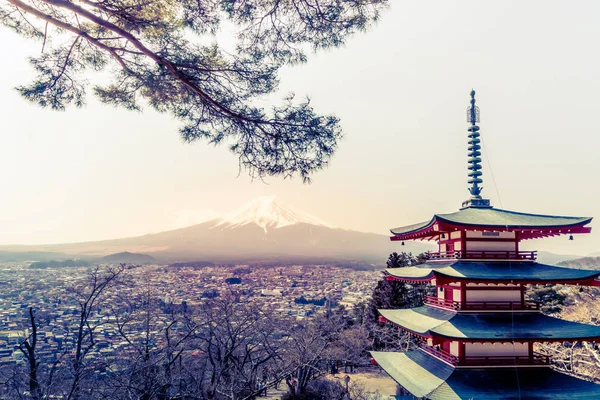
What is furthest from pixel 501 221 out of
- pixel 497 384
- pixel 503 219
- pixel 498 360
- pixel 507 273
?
pixel 497 384

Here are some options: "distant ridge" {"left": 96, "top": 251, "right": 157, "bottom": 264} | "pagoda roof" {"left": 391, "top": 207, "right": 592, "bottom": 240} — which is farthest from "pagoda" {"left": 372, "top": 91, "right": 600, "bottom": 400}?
"distant ridge" {"left": 96, "top": 251, "right": 157, "bottom": 264}

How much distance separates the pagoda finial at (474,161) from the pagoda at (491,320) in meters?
0.31

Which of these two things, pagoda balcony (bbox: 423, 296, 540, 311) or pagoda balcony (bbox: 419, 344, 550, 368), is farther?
pagoda balcony (bbox: 423, 296, 540, 311)

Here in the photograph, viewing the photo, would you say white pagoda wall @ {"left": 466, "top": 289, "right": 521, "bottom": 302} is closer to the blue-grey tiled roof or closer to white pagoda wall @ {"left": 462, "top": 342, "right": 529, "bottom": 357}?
white pagoda wall @ {"left": 462, "top": 342, "right": 529, "bottom": 357}

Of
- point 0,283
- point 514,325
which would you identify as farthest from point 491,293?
point 0,283

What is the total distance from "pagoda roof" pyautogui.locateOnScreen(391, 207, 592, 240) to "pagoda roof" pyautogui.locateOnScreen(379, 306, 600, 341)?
1.93m

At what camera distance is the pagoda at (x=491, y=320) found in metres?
8.42

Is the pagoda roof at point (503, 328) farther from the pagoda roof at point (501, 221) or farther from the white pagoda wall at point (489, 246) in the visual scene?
the pagoda roof at point (501, 221)

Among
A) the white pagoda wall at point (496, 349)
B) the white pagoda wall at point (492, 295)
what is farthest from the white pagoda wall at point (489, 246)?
the white pagoda wall at point (496, 349)

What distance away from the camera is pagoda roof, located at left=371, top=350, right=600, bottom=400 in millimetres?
8102

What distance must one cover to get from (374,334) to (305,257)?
55970mm

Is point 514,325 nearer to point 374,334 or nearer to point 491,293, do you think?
point 491,293

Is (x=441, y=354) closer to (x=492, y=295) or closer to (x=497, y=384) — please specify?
(x=497, y=384)

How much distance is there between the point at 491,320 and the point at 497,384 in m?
1.29
